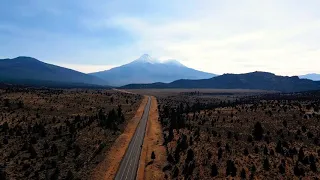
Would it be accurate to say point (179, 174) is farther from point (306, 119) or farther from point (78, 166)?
point (306, 119)

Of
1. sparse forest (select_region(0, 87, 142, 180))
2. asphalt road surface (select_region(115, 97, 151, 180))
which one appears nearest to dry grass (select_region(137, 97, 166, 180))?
asphalt road surface (select_region(115, 97, 151, 180))

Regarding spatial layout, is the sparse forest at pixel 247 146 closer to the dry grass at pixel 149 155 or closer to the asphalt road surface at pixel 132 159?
the dry grass at pixel 149 155

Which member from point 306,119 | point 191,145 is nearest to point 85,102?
point 191,145

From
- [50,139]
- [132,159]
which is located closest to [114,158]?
[132,159]

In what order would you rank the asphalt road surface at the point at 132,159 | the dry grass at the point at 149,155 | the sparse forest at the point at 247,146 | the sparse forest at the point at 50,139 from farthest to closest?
the sparse forest at the point at 50,139 → the dry grass at the point at 149,155 → the asphalt road surface at the point at 132,159 → the sparse forest at the point at 247,146

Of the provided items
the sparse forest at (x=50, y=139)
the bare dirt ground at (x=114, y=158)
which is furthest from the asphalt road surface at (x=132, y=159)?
the sparse forest at (x=50, y=139)

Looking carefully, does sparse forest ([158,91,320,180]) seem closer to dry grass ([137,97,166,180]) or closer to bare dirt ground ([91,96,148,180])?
dry grass ([137,97,166,180])

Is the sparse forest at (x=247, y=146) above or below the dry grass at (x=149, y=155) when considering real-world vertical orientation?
above

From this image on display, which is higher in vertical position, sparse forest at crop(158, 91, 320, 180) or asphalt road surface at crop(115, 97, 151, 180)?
sparse forest at crop(158, 91, 320, 180)

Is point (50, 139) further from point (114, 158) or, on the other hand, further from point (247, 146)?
point (247, 146)

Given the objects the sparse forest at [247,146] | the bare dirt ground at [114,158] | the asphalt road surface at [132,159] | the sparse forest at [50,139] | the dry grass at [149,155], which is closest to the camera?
the sparse forest at [247,146]
